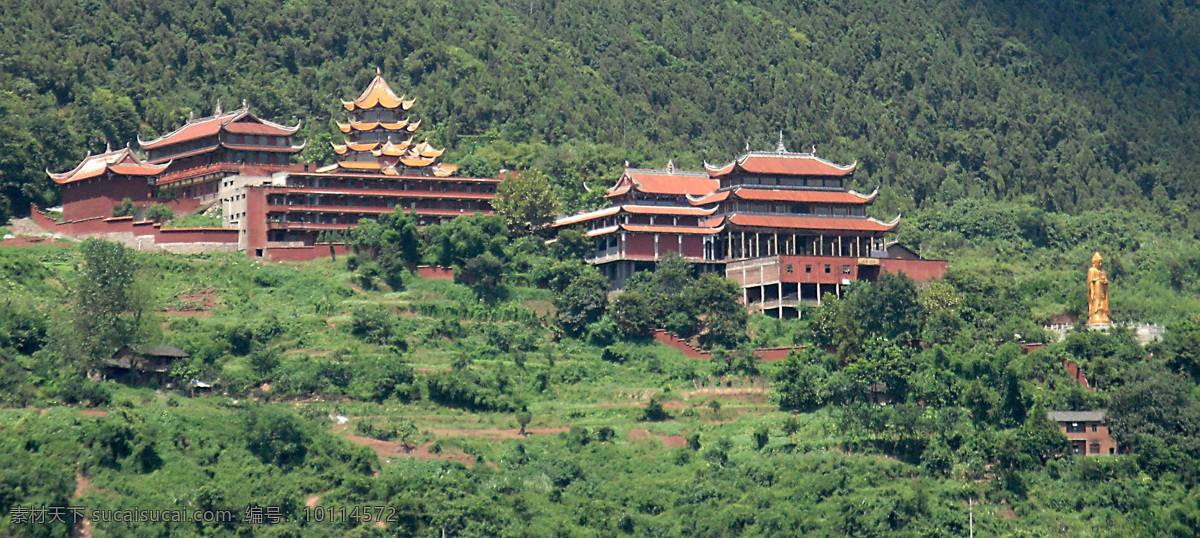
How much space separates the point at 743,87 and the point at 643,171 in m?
37.1

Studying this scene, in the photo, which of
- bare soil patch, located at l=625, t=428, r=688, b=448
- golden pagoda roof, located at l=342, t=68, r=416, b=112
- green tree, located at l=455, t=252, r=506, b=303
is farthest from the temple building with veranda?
bare soil patch, located at l=625, t=428, r=688, b=448

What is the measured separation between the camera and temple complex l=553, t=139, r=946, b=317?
3607 inches

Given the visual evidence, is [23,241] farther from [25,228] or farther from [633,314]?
[633,314]

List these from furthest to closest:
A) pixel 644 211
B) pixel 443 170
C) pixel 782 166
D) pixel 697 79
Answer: pixel 697 79, pixel 443 170, pixel 782 166, pixel 644 211

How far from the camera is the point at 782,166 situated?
96875 mm

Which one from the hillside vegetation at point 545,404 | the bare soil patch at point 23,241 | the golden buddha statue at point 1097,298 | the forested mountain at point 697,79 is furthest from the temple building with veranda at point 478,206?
the golden buddha statue at point 1097,298

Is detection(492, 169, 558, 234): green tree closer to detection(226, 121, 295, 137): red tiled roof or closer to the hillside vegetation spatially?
the hillside vegetation

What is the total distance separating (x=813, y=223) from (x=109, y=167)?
2986 cm

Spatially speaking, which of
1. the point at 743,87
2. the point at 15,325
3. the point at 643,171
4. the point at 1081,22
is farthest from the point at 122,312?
the point at 1081,22

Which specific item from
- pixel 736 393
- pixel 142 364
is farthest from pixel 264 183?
pixel 736 393

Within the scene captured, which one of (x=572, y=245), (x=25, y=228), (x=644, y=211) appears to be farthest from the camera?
(x=25, y=228)

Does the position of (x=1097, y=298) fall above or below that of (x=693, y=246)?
below

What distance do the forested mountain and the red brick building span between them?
34364 millimetres

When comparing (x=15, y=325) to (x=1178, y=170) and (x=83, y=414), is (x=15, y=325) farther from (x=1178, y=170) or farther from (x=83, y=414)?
(x=1178, y=170)
